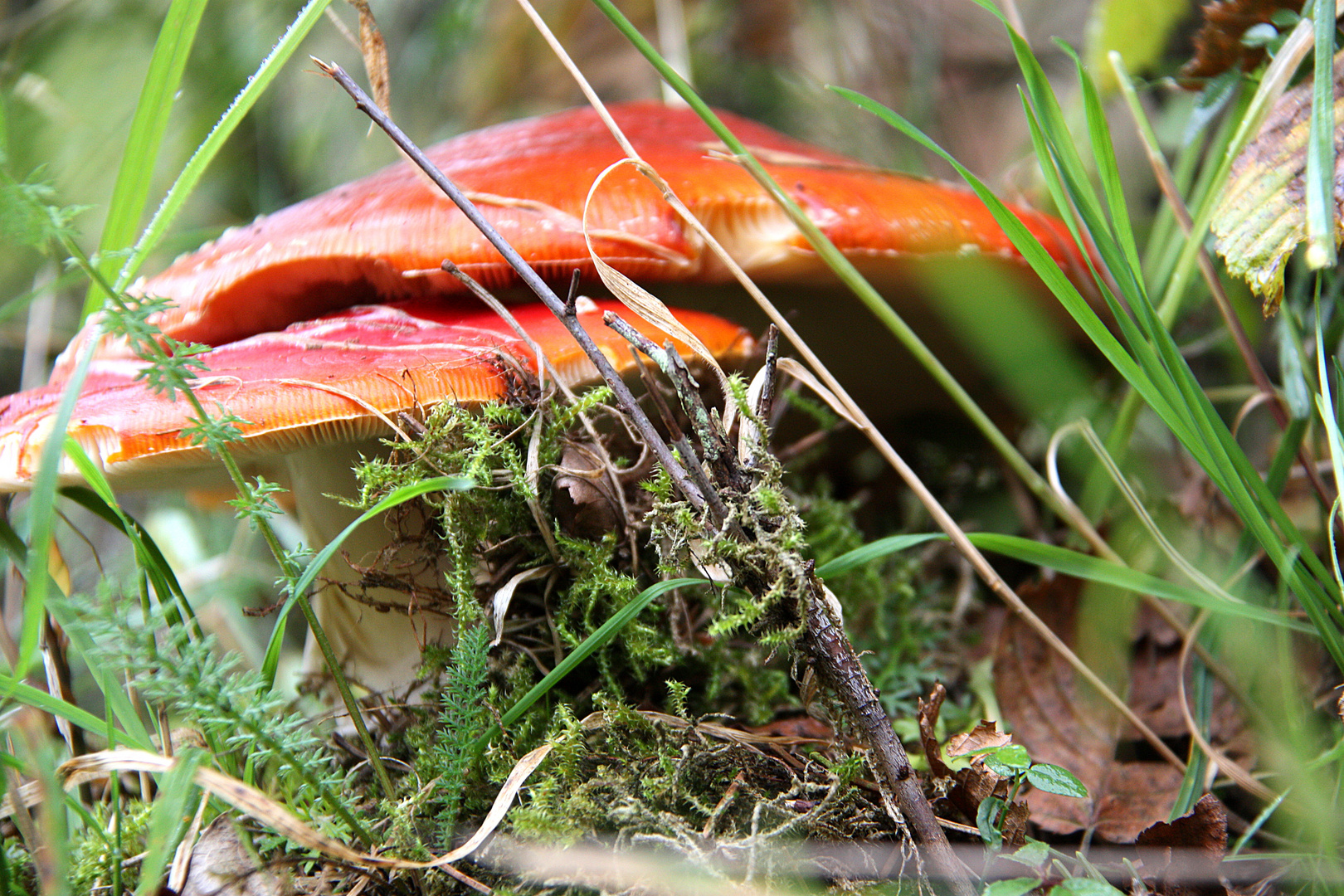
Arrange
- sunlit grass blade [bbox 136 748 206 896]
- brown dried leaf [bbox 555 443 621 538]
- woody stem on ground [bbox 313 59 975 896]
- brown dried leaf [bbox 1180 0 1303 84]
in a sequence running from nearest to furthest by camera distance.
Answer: sunlit grass blade [bbox 136 748 206 896]
woody stem on ground [bbox 313 59 975 896]
brown dried leaf [bbox 555 443 621 538]
brown dried leaf [bbox 1180 0 1303 84]

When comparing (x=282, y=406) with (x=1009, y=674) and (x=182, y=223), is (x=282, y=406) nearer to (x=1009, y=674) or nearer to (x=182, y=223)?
(x=1009, y=674)

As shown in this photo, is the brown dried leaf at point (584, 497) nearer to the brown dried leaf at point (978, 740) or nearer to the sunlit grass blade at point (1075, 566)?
the sunlit grass blade at point (1075, 566)

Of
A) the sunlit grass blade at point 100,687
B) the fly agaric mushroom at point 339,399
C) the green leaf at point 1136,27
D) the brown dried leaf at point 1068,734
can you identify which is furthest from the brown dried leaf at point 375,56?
the green leaf at point 1136,27

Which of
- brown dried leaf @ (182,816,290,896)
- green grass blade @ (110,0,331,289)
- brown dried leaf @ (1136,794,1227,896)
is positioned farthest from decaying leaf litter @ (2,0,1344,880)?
green grass blade @ (110,0,331,289)

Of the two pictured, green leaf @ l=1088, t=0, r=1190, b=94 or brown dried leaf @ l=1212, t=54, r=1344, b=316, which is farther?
green leaf @ l=1088, t=0, r=1190, b=94

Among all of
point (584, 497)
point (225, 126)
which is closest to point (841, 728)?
point (584, 497)

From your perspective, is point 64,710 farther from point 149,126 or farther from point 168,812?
point 149,126

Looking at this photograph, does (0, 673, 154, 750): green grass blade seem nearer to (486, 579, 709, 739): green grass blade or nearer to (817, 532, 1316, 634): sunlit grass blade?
(486, 579, 709, 739): green grass blade
